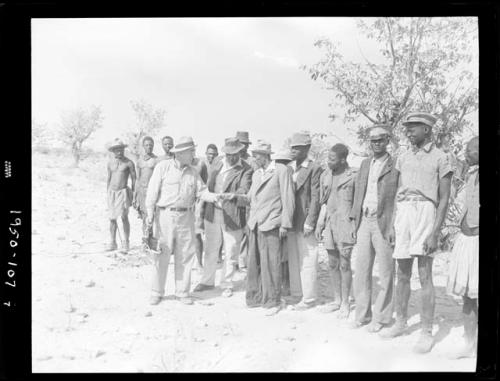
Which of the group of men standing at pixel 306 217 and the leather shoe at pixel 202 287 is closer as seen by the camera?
the group of men standing at pixel 306 217

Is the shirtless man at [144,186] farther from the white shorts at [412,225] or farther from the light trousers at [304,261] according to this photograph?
the white shorts at [412,225]

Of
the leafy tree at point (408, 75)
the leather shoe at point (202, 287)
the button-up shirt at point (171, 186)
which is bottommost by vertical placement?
the leather shoe at point (202, 287)

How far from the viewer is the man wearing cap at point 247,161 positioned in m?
6.59

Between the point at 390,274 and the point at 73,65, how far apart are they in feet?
11.5

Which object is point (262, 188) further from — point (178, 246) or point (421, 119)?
point (421, 119)

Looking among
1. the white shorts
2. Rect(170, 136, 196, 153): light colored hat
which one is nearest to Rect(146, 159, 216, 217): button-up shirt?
Rect(170, 136, 196, 153): light colored hat

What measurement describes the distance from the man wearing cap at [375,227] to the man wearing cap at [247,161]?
100cm

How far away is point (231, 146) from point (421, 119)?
5.84ft

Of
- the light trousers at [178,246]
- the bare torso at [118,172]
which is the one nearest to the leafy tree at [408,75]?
the light trousers at [178,246]

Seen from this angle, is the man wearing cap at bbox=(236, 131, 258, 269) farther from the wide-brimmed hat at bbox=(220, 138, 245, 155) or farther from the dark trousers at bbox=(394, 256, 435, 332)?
the dark trousers at bbox=(394, 256, 435, 332)

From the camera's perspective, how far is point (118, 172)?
661cm

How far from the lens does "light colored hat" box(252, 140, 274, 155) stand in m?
6.61

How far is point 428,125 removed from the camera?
6.54 metres
